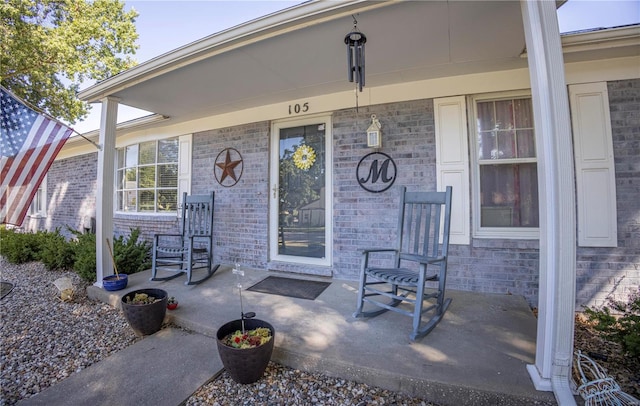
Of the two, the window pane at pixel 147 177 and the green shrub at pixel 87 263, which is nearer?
the green shrub at pixel 87 263

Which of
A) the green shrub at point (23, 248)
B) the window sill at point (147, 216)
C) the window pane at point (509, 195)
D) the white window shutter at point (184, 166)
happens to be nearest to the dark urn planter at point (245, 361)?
the window pane at point (509, 195)

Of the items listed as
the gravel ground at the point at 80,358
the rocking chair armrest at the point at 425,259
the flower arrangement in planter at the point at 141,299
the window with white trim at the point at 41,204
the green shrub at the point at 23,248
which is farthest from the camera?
the window with white trim at the point at 41,204

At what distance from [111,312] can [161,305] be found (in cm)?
102

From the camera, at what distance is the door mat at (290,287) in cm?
292

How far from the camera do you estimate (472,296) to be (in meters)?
2.77

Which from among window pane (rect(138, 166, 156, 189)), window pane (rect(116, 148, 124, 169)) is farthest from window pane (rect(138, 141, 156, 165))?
window pane (rect(116, 148, 124, 169))

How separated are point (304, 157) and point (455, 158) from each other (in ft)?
5.98

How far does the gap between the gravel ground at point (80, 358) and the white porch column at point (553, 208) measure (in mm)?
731

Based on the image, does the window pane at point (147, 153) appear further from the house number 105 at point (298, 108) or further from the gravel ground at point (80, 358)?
the house number 105 at point (298, 108)

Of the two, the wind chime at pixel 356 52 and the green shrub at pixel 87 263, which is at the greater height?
the wind chime at pixel 356 52

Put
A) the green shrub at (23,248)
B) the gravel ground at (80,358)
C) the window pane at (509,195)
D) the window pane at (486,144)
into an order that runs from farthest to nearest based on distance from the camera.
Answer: the green shrub at (23,248) → the window pane at (486,144) → the window pane at (509,195) → the gravel ground at (80,358)

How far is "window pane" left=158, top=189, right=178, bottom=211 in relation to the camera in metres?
4.72

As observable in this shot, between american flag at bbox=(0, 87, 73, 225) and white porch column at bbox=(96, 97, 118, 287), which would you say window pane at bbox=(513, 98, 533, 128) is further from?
american flag at bbox=(0, 87, 73, 225)

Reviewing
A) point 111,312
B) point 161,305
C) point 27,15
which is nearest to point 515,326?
point 161,305
